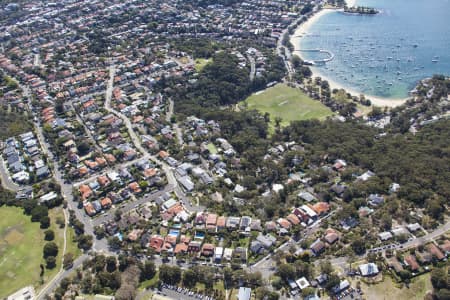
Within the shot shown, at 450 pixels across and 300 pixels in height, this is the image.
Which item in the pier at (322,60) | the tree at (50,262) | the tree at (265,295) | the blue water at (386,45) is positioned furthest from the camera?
the pier at (322,60)

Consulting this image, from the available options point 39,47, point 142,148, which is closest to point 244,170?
point 142,148

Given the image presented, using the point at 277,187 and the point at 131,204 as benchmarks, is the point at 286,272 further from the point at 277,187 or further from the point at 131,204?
the point at 131,204

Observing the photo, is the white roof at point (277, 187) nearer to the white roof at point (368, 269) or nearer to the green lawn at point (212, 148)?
the green lawn at point (212, 148)

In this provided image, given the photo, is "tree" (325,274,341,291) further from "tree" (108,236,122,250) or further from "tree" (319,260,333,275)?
"tree" (108,236,122,250)

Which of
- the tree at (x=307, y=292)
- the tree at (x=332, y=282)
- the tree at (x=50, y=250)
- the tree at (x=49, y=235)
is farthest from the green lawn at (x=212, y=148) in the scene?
the tree at (x=332, y=282)

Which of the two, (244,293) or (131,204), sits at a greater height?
(131,204)

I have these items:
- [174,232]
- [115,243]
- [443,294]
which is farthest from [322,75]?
[115,243]
